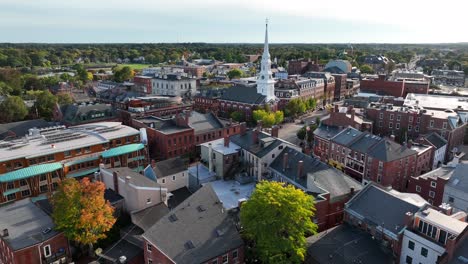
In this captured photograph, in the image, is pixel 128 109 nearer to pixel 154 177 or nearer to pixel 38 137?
pixel 38 137

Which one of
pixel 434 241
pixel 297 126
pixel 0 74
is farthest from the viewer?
pixel 0 74

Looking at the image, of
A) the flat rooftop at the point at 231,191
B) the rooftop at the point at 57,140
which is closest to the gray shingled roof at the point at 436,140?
the flat rooftop at the point at 231,191

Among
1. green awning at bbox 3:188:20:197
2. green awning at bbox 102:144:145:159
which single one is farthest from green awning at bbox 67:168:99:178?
green awning at bbox 3:188:20:197

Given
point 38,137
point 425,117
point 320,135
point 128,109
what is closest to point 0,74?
point 128,109

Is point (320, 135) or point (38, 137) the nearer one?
point (38, 137)

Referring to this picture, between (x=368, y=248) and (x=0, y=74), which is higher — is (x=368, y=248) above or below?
below

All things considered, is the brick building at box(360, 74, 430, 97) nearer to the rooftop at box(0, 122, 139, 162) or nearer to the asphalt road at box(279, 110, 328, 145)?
the asphalt road at box(279, 110, 328, 145)
